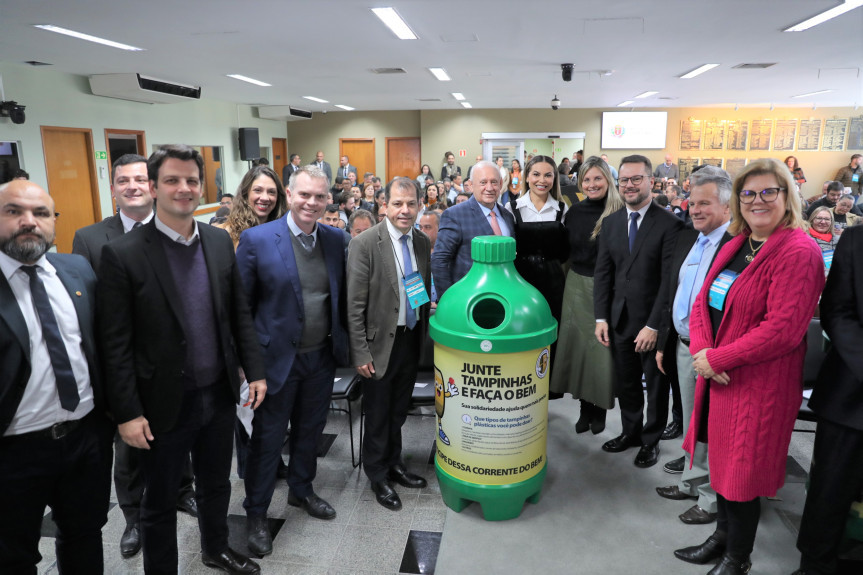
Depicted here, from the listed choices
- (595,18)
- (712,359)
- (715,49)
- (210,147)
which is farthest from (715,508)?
(210,147)

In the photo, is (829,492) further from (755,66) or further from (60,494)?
(755,66)

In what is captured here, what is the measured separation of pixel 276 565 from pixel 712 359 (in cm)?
206

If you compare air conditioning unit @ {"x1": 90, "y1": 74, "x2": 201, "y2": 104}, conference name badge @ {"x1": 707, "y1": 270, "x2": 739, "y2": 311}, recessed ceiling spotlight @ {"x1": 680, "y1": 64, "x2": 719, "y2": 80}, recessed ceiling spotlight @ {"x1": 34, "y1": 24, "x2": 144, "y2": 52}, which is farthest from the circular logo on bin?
air conditioning unit @ {"x1": 90, "y1": 74, "x2": 201, "y2": 104}

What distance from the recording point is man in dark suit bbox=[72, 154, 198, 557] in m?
2.51

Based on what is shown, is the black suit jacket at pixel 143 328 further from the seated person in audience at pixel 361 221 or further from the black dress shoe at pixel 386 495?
the seated person in audience at pixel 361 221

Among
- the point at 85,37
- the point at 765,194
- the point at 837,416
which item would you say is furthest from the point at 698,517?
the point at 85,37

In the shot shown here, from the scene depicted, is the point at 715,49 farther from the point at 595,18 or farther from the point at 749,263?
the point at 749,263

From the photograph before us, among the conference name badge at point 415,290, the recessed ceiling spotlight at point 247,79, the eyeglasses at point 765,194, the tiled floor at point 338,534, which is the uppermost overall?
the recessed ceiling spotlight at point 247,79

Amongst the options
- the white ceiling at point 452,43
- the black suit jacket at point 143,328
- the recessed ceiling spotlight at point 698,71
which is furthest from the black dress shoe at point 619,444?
the recessed ceiling spotlight at point 698,71

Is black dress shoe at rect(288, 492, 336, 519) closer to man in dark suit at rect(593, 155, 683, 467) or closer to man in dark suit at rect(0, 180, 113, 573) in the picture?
man in dark suit at rect(0, 180, 113, 573)

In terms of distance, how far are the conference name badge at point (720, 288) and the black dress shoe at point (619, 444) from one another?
4.76 feet

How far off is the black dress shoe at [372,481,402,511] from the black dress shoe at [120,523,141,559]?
3.74 feet

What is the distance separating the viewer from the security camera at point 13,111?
6867 millimetres

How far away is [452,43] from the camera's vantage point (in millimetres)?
6605
